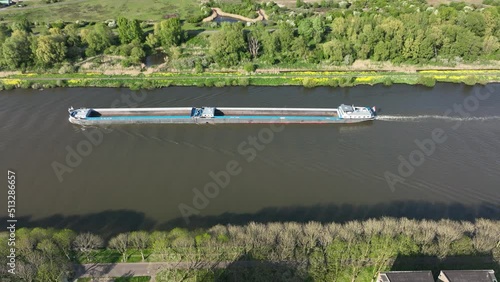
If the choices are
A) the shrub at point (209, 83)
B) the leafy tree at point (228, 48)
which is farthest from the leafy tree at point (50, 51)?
the shrub at point (209, 83)

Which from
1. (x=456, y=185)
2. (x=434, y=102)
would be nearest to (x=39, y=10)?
(x=434, y=102)

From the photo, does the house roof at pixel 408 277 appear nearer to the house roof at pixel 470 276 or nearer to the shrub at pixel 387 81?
the house roof at pixel 470 276

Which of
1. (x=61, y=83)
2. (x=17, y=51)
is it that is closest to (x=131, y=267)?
(x=61, y=83)

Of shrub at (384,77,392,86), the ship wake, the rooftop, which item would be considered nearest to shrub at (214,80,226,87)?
the ship wake

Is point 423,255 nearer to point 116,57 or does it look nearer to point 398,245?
point 398,245

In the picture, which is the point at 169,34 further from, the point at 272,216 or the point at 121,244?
the point at 121,244
